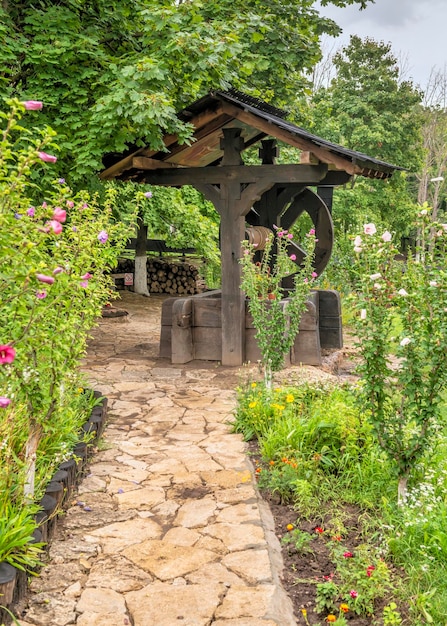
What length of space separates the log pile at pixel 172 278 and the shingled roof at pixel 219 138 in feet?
23.3

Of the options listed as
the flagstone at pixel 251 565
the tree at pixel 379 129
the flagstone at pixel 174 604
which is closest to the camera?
the flagstone at pixel 174 604

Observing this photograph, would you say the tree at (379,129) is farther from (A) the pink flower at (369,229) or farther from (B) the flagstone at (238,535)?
(B) the flagstone at (238,535)

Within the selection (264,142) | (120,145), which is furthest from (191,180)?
(264,142)

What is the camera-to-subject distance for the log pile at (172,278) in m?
15.8

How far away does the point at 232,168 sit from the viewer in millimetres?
7656

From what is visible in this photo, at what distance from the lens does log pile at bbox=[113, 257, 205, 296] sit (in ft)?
52.0

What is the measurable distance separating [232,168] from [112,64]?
1.86m

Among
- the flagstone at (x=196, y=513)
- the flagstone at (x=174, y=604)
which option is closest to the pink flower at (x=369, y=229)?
the flagstone at (x=196, y=513)

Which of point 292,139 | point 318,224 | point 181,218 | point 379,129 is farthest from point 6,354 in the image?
point 379,129

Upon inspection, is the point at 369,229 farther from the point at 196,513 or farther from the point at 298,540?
the point at 196,513

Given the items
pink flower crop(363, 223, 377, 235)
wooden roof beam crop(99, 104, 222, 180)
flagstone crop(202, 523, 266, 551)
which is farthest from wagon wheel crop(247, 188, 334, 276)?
flagstone crop(202, 523, 266, 551)

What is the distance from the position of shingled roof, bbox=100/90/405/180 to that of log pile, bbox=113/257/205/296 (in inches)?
280

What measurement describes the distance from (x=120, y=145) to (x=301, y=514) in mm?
4877

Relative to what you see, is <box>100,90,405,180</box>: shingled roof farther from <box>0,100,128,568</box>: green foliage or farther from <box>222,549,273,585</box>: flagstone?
<box>222,549,273,585</box>: flagstone
